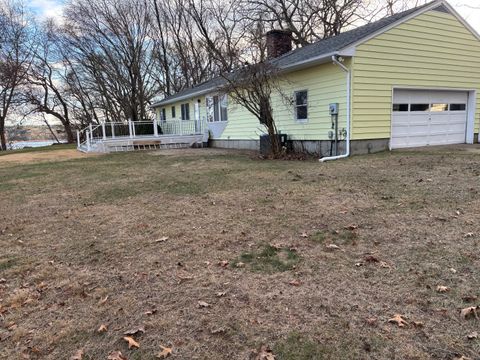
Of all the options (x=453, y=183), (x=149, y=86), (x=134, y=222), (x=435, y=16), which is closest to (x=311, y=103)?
(x=435, y=16)

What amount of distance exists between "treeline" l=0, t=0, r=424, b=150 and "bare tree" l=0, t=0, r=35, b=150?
2.8 inches

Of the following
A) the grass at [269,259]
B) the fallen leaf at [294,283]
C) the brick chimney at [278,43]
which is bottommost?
the fallen leaf at [294,283]

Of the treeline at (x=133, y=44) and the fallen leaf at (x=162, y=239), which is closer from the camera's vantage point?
the fallen leaf at (x=162, y=239)

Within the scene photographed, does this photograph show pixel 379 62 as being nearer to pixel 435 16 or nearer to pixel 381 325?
pixel 435 16

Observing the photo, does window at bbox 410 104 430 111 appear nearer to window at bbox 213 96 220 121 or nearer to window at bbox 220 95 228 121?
window at bbox 220 95 228 121

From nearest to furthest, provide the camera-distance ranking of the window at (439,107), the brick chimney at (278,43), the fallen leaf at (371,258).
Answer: the fallen leaf at (371,258)
the window at (439,107)
the brick chimney at (278,43)

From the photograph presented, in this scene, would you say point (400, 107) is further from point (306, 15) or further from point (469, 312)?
point (306, 15)

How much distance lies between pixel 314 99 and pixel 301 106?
0.71 meters

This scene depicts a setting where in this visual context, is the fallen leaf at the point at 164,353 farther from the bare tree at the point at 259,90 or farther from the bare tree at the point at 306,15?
the bare tree at the point at 306,15

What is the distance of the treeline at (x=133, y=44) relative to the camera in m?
23.2

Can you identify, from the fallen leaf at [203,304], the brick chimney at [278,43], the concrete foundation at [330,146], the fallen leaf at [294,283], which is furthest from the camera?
the brick chimney at [278,43]

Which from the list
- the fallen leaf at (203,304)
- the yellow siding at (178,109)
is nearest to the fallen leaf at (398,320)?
the fallen leaf at (203,304)

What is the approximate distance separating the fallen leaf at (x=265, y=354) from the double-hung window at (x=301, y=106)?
10037 mm

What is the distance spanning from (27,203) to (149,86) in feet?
83.5
